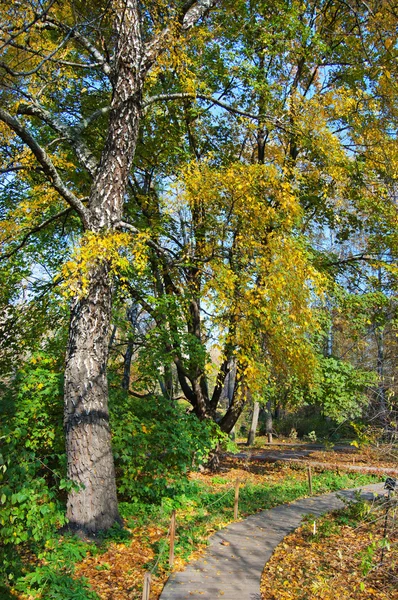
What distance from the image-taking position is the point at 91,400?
6.46 meters

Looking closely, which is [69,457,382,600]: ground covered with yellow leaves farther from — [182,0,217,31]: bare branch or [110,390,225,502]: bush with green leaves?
[182,0,217,31]: bare branch

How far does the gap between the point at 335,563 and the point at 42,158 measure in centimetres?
678

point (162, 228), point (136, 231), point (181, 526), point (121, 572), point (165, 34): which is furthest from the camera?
point (162, 228)

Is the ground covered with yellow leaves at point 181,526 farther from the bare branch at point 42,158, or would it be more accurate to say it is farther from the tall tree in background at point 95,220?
the bare branch at point 42,158

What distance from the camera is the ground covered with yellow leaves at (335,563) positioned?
17.2 ft

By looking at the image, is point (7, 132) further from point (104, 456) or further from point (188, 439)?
point (188, 439)

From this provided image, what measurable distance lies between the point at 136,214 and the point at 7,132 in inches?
159

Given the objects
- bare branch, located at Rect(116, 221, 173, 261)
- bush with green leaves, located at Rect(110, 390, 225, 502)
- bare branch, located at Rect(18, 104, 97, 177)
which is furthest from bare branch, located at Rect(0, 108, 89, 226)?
bush with green leaves, located at Rect(110, 390, 225, 502)

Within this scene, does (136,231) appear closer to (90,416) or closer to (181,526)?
(90,416)

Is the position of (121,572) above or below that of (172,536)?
below

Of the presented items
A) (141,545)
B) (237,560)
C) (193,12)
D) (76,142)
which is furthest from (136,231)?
(237,560)

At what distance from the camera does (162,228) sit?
34.2 feet

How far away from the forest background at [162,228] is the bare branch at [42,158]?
1.1 inches

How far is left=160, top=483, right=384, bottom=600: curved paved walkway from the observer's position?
514 cm
